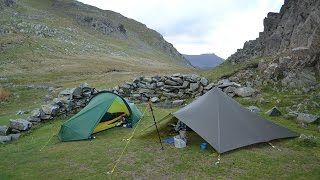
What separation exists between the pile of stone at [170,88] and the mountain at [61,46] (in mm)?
21733

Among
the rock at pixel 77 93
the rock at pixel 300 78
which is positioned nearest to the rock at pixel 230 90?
the rock at pixel 300 78

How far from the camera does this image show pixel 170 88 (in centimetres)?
2911

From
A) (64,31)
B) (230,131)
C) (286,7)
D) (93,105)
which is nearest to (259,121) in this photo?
(230,131)

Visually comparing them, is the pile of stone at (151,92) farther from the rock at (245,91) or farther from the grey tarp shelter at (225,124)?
the grey tarp shelter at (225,124)

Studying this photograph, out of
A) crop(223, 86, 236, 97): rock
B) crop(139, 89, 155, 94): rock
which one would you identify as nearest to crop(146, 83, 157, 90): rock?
crop(139, 89, 155, 94): rock

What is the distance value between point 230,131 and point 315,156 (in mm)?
3296

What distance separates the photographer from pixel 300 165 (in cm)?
1298

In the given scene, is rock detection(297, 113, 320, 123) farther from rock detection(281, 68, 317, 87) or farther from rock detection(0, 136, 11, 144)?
rock detection(0, 136, 11, 144)

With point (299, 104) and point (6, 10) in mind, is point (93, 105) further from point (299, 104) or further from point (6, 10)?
point (6, 10)

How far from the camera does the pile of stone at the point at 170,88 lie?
92.4 feet

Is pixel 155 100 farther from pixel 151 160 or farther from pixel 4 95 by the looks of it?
pixel 4 95

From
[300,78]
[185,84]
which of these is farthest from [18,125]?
[300,78]

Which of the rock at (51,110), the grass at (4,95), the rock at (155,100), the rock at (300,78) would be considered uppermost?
the rock at (300,78)

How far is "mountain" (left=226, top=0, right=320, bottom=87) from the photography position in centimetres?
2666
